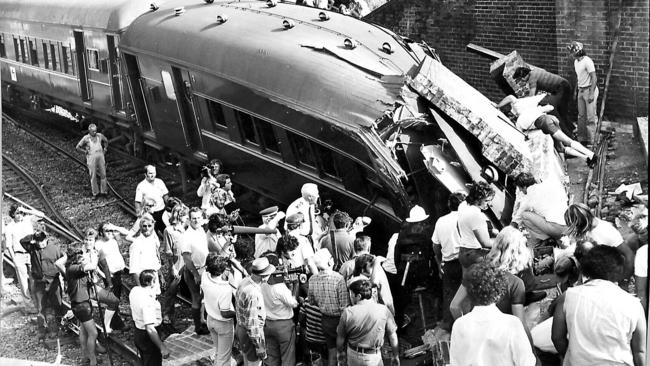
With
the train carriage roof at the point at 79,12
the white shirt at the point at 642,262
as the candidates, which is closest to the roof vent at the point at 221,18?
the train carriage roof at the point at 79,12

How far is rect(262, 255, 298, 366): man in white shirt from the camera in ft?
22.6

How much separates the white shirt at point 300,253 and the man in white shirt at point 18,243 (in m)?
2.85

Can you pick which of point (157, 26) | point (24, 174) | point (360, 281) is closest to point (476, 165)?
point (360, 281)

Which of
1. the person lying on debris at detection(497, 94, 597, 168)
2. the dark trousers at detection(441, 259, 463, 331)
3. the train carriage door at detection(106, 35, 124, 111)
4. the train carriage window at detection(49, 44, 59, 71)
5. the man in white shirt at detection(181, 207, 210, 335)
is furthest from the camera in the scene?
the train carriage window at detection(49, 44, 59, 71)

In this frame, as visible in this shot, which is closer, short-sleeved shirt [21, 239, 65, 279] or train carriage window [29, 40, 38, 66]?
short-sleeved shirt [21, 239, 65, 279]

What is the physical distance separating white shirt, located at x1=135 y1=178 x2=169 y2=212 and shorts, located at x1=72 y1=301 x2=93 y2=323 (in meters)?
1.54

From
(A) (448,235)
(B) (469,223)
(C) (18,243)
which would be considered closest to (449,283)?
(A) (448,235)

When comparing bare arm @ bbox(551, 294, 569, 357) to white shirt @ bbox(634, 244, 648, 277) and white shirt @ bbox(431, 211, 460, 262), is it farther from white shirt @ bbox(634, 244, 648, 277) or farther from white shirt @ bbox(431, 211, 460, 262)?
white shirt @ bbox(431, 211, 460, 262)

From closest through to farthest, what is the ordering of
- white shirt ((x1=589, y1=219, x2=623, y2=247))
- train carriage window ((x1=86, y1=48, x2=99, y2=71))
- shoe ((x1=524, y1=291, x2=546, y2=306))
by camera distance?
white shirt ((x1=589, y1=219, x2=623, y2=247))
shoe ((x1=524, y1=291, x2=546, y2=306))
train carriage window ((x1=86, y1=48, x2=99, y2=71))

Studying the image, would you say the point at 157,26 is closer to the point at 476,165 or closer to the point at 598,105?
the point at 476,165

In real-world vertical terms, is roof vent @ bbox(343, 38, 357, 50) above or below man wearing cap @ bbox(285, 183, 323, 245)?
above

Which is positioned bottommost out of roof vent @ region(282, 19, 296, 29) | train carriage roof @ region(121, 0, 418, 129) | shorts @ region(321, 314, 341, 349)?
shorts @ region(321, 314, 341, 349)

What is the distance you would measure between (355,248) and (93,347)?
263cm

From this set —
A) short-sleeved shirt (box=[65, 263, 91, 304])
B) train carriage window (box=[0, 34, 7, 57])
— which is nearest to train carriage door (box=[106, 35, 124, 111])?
train carriage window (box=[0, 34, 7, 57])
